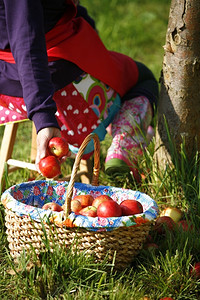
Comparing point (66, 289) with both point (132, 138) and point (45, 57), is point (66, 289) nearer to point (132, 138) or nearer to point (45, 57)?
point (45, 57)

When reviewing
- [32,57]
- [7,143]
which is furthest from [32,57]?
[7,143]

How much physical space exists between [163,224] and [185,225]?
0.11m

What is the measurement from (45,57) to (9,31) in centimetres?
21

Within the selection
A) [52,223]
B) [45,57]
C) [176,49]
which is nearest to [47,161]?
[52,223]

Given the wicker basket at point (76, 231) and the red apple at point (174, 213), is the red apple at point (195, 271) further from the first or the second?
the red apple at point (174, 213)

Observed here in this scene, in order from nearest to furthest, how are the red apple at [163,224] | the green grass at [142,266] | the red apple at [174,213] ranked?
the green grass at [142,266]
the red apple at [163,224]
the red apple at [174,213]

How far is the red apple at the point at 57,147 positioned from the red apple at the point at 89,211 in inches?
10.6

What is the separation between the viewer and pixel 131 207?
208 centimetres

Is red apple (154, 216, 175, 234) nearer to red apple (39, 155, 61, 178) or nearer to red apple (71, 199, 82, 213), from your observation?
red apple (71, 199, 82, 213)

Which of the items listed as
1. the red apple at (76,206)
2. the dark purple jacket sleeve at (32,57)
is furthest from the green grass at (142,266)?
the dark purple jacket sleeve at (32,57)

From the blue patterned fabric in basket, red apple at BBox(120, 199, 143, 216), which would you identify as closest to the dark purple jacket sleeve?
the blue patterned fabric in basket

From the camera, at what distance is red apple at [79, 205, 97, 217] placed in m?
2.07

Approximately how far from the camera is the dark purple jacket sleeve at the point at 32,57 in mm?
2031

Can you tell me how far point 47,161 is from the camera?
201cm
